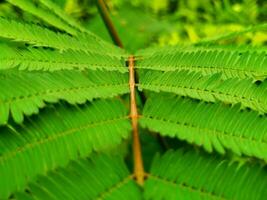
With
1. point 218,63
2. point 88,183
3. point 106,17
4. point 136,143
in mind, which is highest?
point 106,17

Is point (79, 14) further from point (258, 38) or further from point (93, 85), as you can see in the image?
point (93, 85)

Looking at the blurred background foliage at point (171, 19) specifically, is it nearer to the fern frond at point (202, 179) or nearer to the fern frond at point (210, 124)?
the fern frond at point (210, 124)

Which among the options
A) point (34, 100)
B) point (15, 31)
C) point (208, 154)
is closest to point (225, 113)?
point (208, 154)

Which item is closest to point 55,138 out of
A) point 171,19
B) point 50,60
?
point 50,60

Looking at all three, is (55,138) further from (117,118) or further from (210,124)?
(210,124)

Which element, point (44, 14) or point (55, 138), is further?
point (44, 14)

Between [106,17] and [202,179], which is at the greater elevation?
[106,17]

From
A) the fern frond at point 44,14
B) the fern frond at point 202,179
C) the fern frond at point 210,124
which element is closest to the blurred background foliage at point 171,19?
the fern frond at point 44,14

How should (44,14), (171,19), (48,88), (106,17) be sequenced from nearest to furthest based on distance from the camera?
(48,88) < (44,14) < (106,17) < (171,19)
